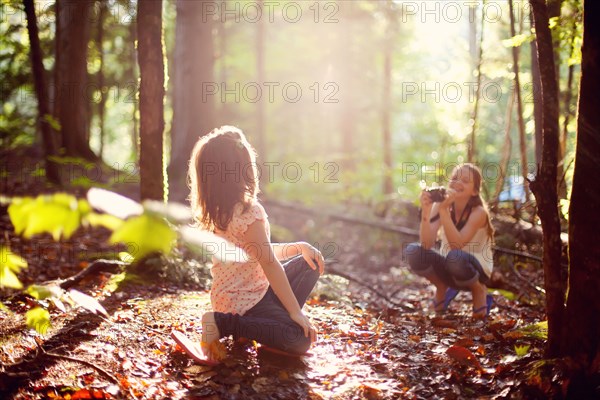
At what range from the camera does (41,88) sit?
829 cm

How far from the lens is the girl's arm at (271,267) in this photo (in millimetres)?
3291

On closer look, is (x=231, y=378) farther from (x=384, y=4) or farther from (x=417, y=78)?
(x=417, y=78)

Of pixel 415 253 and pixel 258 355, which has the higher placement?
pixel 415 253

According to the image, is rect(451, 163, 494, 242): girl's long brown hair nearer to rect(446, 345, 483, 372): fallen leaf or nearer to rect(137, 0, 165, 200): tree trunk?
rect(446, 345, 483, 372): fallen leaf

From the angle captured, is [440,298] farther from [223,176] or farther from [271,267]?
[223,176]

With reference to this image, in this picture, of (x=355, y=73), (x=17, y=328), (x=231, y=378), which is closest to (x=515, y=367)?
(x=231, y=378)

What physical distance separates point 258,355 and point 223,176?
51.4 inches

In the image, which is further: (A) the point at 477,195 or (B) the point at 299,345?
(A) the point at 477,195

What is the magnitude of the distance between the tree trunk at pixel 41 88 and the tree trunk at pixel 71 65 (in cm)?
259

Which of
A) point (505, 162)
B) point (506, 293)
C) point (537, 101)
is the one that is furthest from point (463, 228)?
point (505, 162)

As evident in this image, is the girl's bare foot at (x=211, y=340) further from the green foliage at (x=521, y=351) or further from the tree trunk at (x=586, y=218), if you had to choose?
the tree trunk at (x=586, y=218)

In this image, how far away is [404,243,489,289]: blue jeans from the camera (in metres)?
5.11

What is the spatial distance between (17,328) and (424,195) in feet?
12.9

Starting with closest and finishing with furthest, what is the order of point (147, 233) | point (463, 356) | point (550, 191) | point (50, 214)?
1. point (147, 233)
2. point (50, 214)
3. point (550, 191)
4. point (463, 356)
